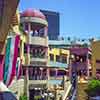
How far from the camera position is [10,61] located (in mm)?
21094

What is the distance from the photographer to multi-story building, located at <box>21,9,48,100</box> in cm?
4288

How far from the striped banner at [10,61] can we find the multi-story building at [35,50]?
2022 cm

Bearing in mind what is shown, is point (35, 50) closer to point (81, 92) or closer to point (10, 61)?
point (81, 92)

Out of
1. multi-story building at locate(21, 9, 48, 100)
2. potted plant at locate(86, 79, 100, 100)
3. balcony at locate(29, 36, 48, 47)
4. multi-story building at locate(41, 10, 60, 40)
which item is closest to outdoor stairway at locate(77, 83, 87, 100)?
potted plant at locate(86, 79, 100, 100)

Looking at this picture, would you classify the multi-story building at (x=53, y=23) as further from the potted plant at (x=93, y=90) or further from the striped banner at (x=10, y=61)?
the striped banner at (x=10, y=61)

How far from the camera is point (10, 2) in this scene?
1266 cm

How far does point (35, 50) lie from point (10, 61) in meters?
23.3

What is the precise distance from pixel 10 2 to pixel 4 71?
849 cm

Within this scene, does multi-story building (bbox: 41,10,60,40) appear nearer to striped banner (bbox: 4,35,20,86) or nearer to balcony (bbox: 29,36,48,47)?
balcony (bbox: 29,36,48,47)

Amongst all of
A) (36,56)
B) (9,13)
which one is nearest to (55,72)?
(36,56)

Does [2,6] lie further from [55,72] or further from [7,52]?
[55,72]

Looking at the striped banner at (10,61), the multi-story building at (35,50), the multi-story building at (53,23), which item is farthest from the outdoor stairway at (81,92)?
the multi-story building at (53,23)

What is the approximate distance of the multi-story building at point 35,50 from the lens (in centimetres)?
4288

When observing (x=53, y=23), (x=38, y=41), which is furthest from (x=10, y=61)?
(x=53, y=23)
